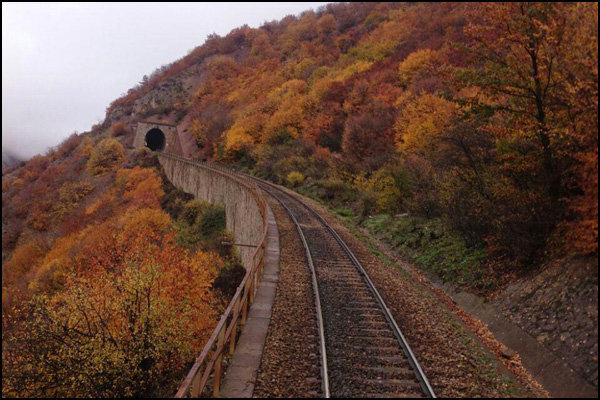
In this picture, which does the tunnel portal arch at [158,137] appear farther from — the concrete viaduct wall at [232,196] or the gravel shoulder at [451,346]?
the gravel shoulder at [451,346]

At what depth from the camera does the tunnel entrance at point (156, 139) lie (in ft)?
217

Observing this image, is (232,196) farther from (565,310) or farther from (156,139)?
(156,139)

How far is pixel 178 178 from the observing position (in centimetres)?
4372

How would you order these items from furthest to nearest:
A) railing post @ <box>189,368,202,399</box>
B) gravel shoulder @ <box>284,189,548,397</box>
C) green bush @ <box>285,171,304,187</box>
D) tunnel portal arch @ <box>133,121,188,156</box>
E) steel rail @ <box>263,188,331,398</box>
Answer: tunnel portal arch @ <box>133,121,188,156</box>, green bush @ <box>285,171,304,187</box>, gravel shoulder @ <box>284,189,548,397</box>, steel rail @ <box>263,188,331,398</box>, railing post @ <box>189,368,202,399</box>

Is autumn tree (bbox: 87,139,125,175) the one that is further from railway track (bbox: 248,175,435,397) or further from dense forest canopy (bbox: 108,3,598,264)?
railway track (bbox: 248,175,435,397)

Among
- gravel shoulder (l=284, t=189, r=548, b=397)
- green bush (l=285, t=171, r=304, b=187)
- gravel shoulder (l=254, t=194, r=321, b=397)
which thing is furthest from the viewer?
green bush (l=285, t=171, r=304, b=187)

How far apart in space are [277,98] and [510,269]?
44.2m

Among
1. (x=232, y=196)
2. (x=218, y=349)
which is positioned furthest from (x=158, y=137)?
(x=218, y=349)

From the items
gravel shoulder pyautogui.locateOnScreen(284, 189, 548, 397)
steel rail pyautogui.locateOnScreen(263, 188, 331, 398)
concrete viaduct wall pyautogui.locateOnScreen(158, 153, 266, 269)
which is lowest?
gravel shoulder pyautogui.locateOnScreen(284, 189, 548, 397)

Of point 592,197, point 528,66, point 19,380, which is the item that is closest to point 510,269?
point 592,197

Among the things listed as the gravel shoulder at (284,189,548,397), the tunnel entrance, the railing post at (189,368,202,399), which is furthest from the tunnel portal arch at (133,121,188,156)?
the railing post at (189,368,202,399)

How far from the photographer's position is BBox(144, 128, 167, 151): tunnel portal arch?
6575cm

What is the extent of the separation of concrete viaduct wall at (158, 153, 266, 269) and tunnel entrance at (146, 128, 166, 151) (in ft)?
78.0

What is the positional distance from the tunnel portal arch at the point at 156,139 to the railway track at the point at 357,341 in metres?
61.5
